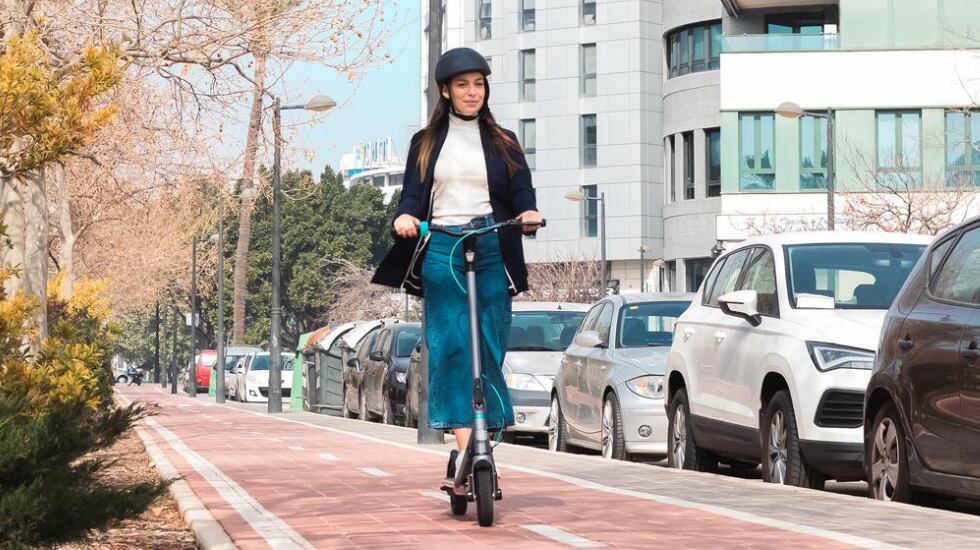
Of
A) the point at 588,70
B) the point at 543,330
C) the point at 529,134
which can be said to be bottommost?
the point at 543,330

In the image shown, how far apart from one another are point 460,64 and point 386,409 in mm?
17962

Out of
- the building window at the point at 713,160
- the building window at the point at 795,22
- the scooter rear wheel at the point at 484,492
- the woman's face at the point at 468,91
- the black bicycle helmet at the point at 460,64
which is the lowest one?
the scooter rear wheel at the point at 484,492

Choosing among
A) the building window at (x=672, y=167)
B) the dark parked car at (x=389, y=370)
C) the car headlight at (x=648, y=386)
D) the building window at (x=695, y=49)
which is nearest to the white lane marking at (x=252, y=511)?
the car headlight at (x=648, y=386)

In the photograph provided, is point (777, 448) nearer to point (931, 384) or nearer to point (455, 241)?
point (931, 384)

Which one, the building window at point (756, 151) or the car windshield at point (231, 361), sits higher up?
the building window at point (756, 151)

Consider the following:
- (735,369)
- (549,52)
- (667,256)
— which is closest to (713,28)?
(667,256)

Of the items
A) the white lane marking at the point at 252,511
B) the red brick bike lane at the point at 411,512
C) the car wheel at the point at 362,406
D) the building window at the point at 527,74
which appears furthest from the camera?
the building window at the point at 527,74

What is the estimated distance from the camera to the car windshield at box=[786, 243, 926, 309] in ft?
39.0

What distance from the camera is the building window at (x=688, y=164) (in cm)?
5634

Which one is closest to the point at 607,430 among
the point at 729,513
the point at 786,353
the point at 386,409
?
the point at 786,353

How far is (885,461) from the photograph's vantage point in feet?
32.9

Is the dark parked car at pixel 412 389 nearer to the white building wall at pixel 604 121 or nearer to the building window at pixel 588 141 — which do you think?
the white building wall at pixel 604 121

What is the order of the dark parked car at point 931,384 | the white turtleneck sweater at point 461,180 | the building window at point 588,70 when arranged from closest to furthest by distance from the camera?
the white turtleneck sweater at point 461,180 → the dark parked car at point 931,384 → the building window at point 588,70

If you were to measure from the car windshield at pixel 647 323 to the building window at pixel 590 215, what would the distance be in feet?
199
